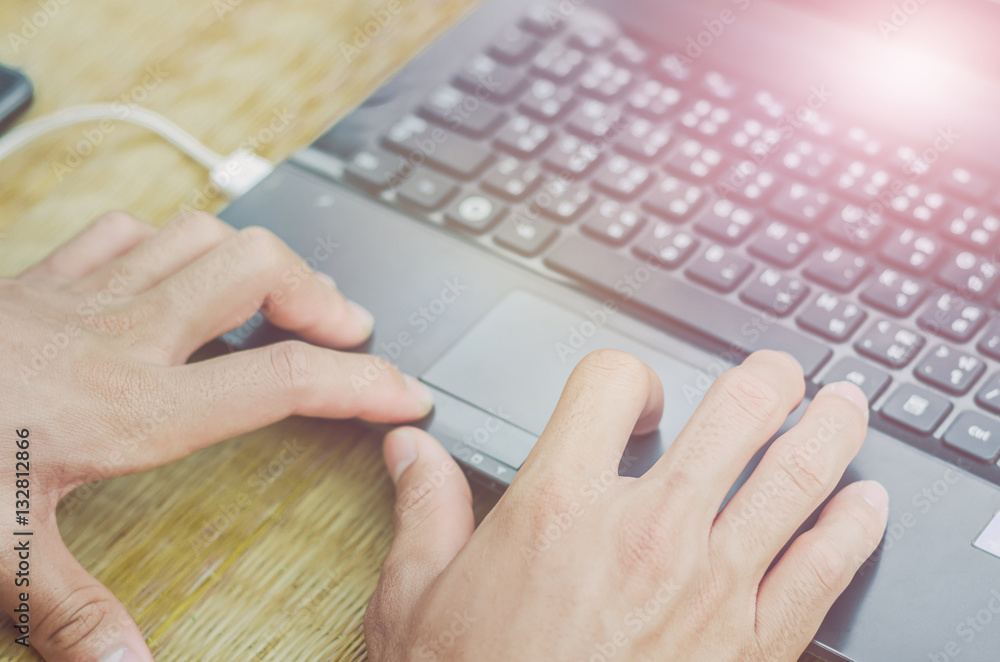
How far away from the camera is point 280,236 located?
0.57m

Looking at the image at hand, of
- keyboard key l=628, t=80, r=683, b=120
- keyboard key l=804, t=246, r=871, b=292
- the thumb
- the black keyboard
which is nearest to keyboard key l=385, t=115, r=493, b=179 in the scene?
the black keyboard

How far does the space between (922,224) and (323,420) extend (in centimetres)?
37

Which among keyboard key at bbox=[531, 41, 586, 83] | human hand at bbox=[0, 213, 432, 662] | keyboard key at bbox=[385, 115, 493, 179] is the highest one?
keyboard key at bbox=[531, 41, 586, 83]

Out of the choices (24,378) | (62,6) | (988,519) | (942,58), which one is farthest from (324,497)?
(62,6)

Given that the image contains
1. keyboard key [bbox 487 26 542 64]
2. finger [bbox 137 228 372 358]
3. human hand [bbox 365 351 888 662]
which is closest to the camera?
human hand [bbox 365 351 888 662]

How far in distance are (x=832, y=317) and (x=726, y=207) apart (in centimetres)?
9

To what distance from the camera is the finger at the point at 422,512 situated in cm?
43

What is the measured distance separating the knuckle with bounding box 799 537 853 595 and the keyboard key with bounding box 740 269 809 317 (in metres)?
0.14

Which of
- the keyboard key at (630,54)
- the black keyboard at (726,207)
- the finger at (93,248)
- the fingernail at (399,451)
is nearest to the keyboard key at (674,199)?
the black keyboard at (726,207)

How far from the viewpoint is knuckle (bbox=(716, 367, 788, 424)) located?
43cm

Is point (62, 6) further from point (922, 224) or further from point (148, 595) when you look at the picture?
point (922, 224)

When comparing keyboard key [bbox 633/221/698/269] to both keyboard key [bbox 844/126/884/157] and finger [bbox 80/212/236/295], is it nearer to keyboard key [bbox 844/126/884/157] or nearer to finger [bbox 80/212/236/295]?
keyboard key [bbox 844/126/884/157]

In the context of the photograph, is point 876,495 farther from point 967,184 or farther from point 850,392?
point 967,184

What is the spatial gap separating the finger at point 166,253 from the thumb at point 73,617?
172 millimetres
